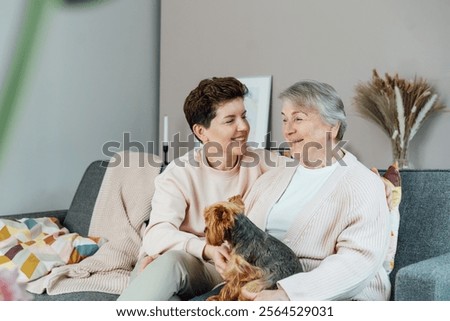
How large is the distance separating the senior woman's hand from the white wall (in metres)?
2.06

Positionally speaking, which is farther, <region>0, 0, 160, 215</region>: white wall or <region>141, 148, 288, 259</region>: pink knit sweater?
<region>0, 0, 160, 215</region>: white wall

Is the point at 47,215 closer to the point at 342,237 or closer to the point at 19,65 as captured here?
the point at 19,65

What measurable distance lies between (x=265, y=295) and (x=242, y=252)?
0.38 feet

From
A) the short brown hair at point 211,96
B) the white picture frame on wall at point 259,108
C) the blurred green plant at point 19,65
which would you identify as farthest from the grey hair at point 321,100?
the blurred green plant at point 19,65

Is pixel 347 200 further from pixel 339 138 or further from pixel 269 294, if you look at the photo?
pixel 269 294

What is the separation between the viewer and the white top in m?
1.67

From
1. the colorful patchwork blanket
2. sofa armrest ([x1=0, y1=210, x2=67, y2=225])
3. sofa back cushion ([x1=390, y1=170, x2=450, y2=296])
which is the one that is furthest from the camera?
sofa armrest ([x1=0, y1=210, x2=67, y2=225])

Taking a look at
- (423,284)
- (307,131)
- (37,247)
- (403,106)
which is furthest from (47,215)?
(423,284)

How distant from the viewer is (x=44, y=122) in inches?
130

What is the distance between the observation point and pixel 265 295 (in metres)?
1.47

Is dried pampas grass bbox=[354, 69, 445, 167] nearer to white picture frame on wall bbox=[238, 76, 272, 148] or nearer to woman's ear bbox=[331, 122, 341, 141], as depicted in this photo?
white picture frame on wall bbox=[238, 76, 272, 148]

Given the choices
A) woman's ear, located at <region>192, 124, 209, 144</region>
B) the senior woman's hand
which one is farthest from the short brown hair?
the senior woman's hand

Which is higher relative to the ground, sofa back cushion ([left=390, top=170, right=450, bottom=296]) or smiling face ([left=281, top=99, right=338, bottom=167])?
smiling face ([left=281, top=99, right=338, bottom=167])

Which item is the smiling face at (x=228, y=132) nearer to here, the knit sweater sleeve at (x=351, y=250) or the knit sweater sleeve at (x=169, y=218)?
the knit sweater sleeve at (x=169, y=218)
